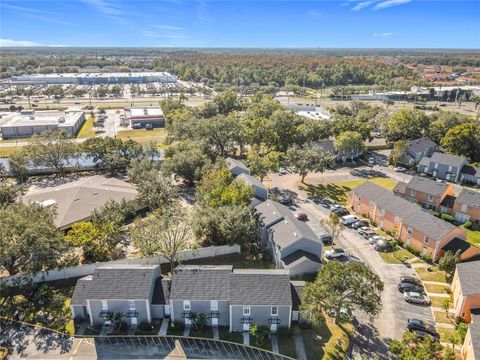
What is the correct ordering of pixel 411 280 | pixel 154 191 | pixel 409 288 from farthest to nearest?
pixel 154 191, pixel 411 280, pixel 409 288

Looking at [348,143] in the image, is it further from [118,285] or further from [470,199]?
[118,285]

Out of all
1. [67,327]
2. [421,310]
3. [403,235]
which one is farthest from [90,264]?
[403,235]

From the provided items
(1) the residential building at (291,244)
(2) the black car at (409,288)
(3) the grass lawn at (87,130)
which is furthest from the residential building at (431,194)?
(3) the grass lawn at (87,130)

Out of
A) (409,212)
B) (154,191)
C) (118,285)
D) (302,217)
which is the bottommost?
(302,217)

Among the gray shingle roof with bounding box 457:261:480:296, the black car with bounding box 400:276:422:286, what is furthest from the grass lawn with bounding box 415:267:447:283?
the gray shingle roof with bounding box 457:261:480:296

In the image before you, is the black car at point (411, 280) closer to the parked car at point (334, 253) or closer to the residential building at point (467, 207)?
the parked car at point (334, 253)

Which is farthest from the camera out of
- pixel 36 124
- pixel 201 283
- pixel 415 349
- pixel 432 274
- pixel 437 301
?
pixel 36 124

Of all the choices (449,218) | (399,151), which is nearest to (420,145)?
(399,151)
